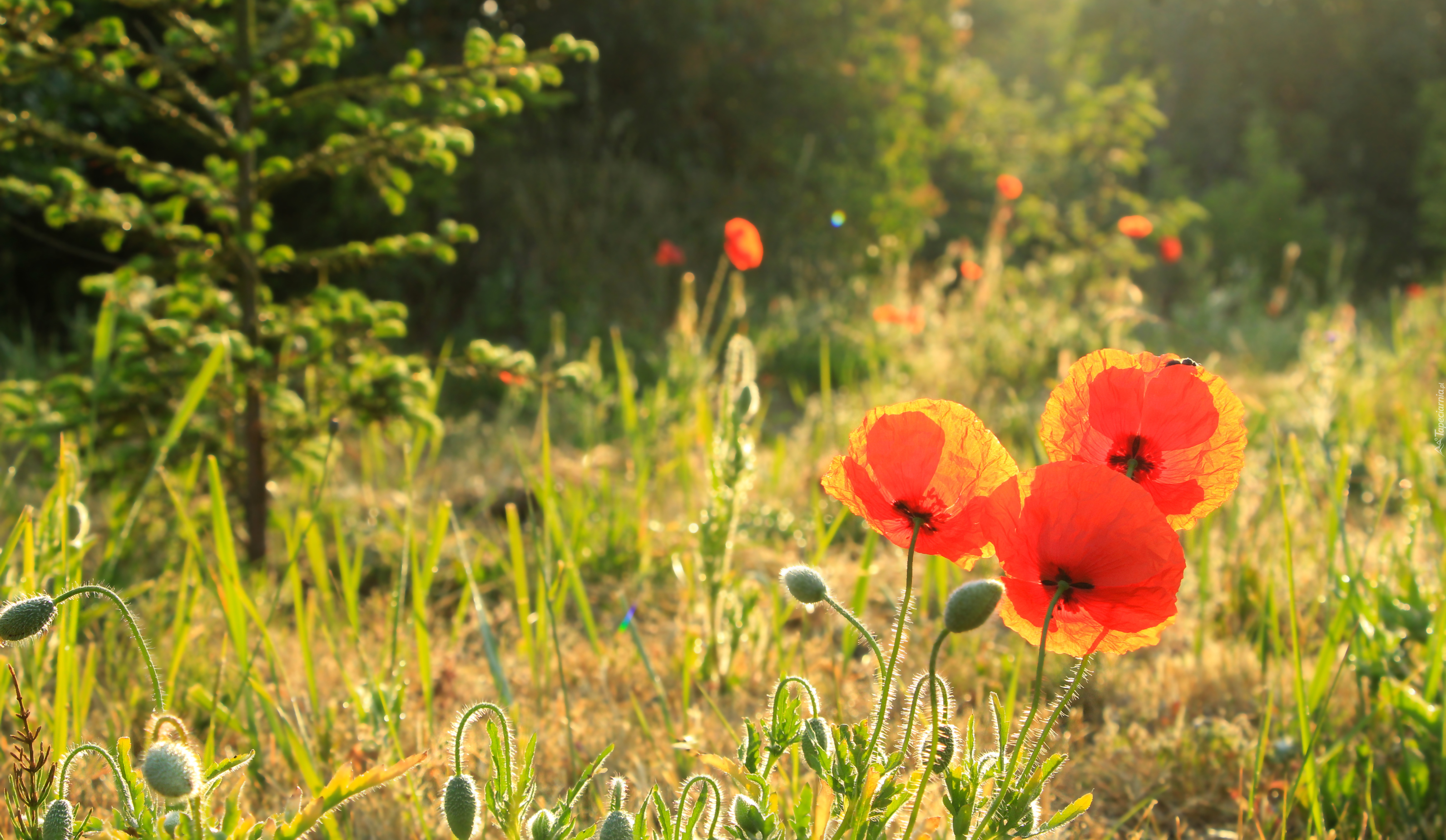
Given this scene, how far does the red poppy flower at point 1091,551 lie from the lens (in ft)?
2.14

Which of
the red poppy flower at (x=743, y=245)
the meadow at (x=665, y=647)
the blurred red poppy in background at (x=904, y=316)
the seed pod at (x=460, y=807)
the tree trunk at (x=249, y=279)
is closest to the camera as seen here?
the seed pod at (x=460, y=807)

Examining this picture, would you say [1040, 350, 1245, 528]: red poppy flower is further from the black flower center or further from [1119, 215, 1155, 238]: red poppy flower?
[1119, 215, 1155, 238]: red poppy flower

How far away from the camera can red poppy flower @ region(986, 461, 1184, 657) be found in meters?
0.65

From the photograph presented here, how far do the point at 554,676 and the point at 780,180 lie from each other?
5.92m

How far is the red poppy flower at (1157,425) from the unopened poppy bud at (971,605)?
13cm

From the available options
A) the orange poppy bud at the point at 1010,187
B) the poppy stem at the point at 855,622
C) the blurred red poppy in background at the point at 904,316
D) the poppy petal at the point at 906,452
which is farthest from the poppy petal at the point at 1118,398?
the orange poppy bud at the point at 1010,187

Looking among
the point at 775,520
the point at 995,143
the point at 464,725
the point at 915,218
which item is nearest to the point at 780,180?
the point at 915,218

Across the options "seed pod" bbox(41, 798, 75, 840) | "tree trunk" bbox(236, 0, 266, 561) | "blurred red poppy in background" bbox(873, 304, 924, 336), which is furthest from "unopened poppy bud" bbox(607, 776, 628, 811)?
"blurred red poppy in background" bbox(873, 304, 924, 336)

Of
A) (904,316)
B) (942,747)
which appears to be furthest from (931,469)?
(904,316)

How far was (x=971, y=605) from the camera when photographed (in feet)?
2.15

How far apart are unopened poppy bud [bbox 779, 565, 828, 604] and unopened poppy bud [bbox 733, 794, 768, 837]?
6.5 inches

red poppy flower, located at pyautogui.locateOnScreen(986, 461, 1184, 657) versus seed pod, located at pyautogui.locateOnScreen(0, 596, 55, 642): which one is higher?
red poppy flower, located at pyautogui.locateOnScreen(986, 461, 1184, 657)

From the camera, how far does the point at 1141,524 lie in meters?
0.65

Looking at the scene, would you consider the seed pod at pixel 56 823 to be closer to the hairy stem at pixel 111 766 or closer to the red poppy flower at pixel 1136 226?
the hairy stem at pixel 111 766
